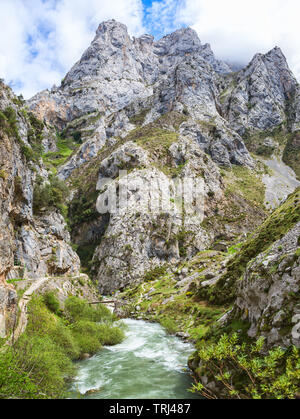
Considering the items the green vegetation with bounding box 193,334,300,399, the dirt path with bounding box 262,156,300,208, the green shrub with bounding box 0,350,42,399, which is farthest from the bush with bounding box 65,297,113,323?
the dirt path with bounding box 262,156,300,208

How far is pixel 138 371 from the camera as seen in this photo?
56.1 feet

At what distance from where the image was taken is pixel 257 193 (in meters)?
104

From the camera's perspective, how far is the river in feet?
45.3

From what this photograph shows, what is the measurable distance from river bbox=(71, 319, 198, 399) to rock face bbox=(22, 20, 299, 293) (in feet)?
75.9

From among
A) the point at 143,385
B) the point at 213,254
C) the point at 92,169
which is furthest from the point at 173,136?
the point at 143,385

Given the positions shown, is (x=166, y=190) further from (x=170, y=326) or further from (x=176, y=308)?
(x=170, y=326)

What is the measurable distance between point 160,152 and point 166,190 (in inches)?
820

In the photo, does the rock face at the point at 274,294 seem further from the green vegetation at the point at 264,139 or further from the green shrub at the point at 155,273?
the green vegetation at the point at 264,139

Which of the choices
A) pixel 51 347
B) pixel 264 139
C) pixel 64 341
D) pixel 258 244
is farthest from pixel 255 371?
pixel 264 139

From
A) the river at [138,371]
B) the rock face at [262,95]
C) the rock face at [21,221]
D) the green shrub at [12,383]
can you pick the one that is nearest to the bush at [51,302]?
the rock face at [21,221]

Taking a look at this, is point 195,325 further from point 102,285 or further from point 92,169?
point 92,169

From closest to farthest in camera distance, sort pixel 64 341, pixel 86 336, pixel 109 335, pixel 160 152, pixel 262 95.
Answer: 1. pixel 64 341
2. pixel 86 336
3. pixel 109 335
4. pixel 160 152
5. pixel 262 95

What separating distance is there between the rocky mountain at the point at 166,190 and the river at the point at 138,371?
215 inches

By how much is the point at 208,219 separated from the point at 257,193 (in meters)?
35.3
